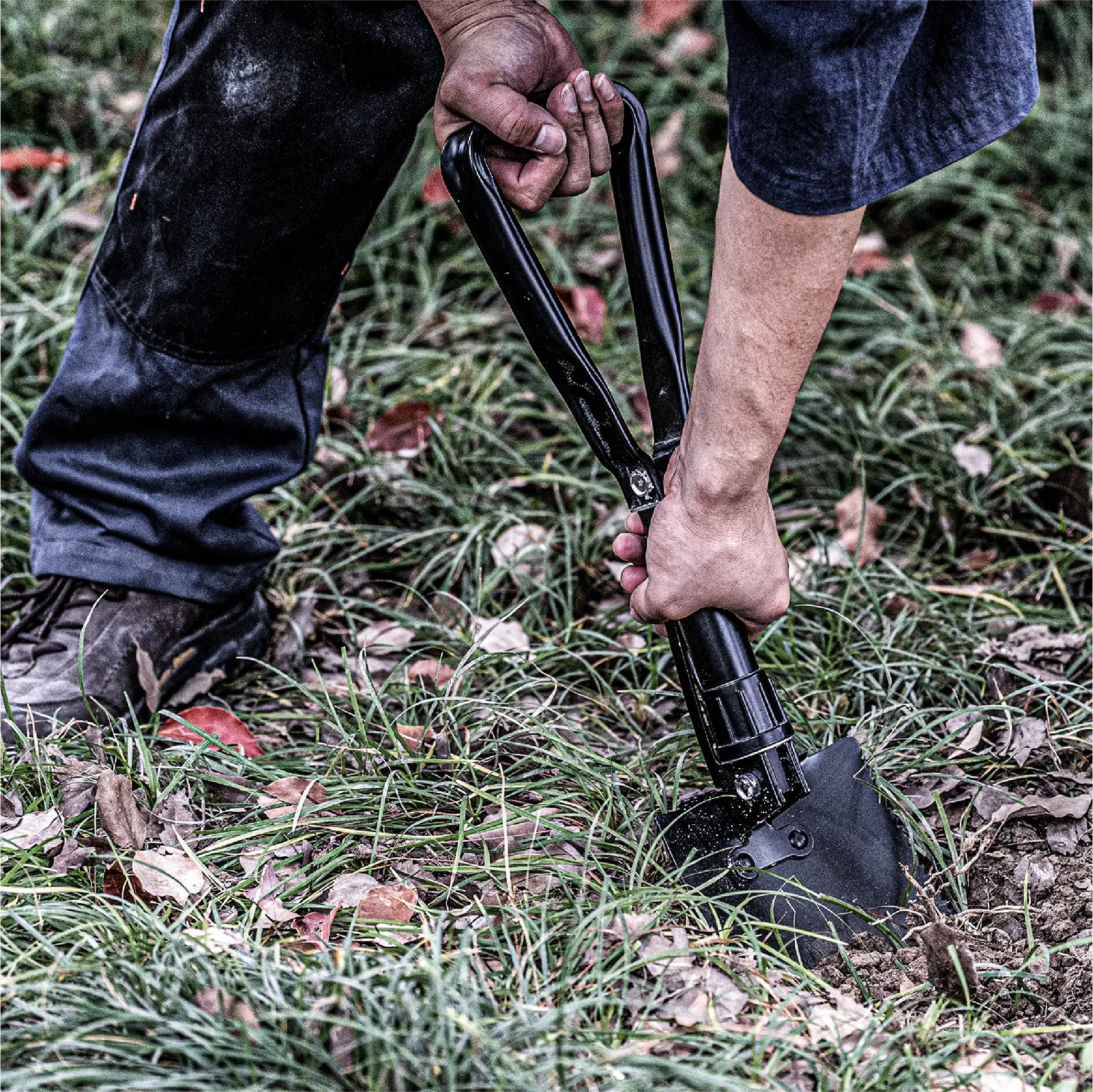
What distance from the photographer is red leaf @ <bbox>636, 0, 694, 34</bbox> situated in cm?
352

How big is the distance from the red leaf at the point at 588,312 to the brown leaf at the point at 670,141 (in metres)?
0.71

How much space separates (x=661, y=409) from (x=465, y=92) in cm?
47

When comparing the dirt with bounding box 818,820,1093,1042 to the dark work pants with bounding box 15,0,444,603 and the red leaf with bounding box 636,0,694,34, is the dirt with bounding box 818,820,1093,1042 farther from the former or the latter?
the red leaf with bounding box 636,0,694,34

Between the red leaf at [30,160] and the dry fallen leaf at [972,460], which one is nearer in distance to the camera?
the dry fallen leaf at [972,460]

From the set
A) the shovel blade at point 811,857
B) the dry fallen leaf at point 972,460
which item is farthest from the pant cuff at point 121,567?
the dry fallen leaf at point 972,460

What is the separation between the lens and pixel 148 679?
181cm

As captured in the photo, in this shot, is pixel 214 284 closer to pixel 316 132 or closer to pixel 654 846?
pixel 316 132

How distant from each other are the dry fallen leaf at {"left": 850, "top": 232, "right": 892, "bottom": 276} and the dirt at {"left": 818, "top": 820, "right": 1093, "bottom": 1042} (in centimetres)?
167

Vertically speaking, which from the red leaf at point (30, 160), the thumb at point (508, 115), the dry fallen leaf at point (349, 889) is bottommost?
the dry fallen leaf at point (349, 889)

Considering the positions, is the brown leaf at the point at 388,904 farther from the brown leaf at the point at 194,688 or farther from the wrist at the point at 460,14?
the wrist at the point at 460,14

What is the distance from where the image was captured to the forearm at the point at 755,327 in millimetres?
1139

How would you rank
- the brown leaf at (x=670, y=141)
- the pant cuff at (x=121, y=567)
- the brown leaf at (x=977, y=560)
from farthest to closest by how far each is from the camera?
the brown leaf at (x=670, y=141) < the brown leaf at (x=977, y=560) < the pant cuff at (x=121, y=567)

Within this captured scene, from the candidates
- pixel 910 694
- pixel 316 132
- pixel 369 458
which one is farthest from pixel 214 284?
pixel 910 694

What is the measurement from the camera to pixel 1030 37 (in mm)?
1206
